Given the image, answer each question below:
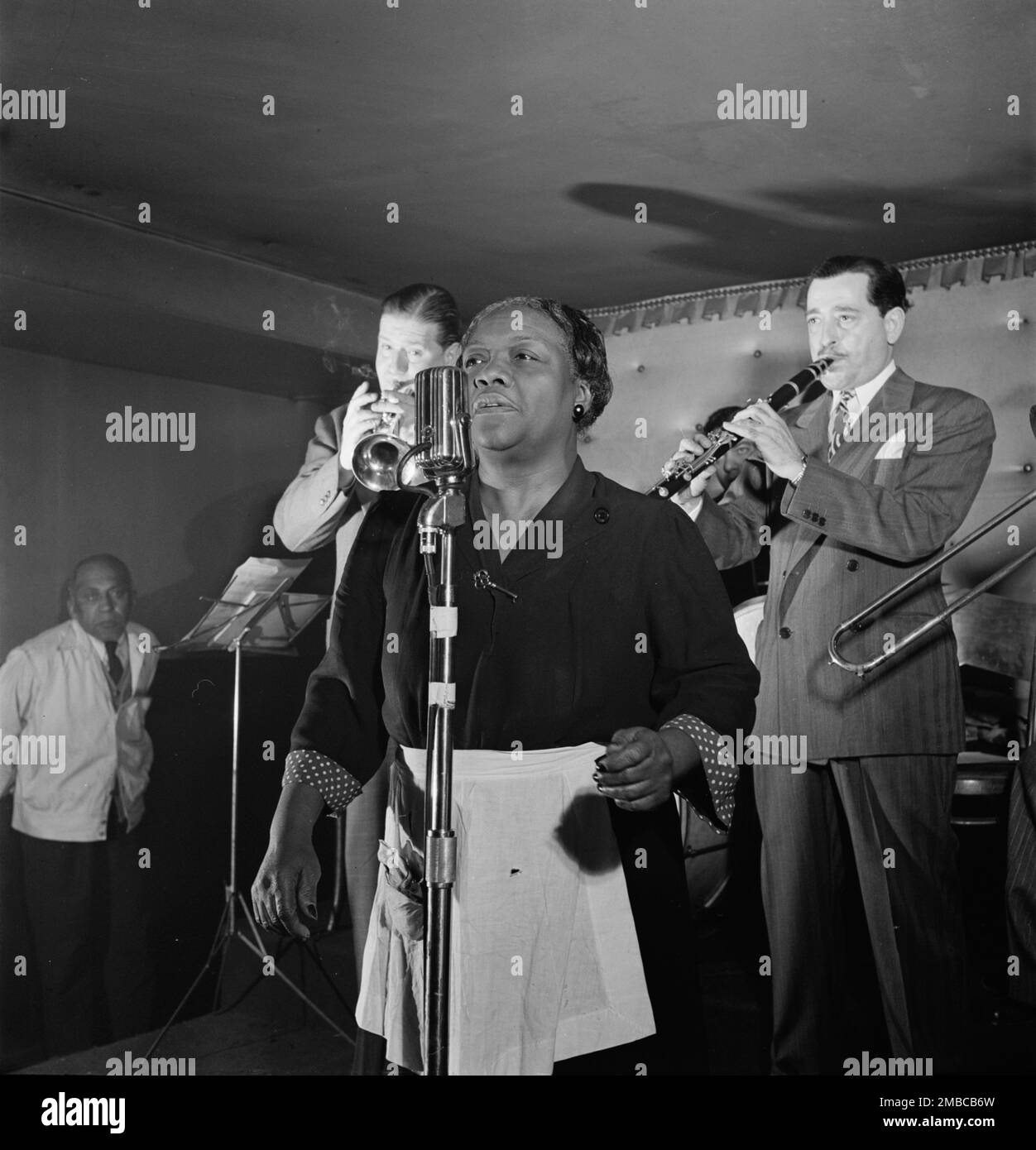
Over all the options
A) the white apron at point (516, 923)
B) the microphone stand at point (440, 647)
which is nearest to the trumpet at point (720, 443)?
the white apron at point (516, 923)

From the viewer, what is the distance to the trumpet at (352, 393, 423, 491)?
2967mm

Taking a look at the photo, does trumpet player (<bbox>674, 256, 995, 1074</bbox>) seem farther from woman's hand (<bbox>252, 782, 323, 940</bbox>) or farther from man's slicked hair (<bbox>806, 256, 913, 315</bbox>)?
woman's hand (<bbox>252, 782, 323, 940</bbox>)

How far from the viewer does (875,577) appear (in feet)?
8.77

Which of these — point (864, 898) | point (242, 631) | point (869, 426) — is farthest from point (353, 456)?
point (864, 898)

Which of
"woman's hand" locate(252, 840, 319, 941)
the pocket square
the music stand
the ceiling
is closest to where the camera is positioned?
"woman's hand" locate(252, 840, 319, 941)

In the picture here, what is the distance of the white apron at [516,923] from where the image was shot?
2184 millimetres

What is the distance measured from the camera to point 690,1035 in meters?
2.28

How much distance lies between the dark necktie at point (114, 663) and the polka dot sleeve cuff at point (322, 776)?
4.10 feet

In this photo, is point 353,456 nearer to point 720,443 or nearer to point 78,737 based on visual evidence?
point 720,443

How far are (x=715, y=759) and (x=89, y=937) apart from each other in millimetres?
2041

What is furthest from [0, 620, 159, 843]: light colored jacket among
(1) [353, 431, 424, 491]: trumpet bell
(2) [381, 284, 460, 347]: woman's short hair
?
(2) [381, 284, 460, 347]: woman's short hair

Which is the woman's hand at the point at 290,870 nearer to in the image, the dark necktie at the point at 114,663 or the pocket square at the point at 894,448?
the dark necktie at the point at 114,663

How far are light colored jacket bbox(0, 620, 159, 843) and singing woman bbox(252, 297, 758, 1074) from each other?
46.4 inches
